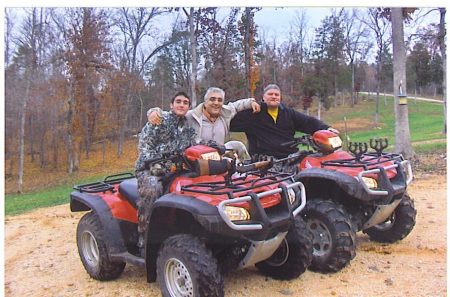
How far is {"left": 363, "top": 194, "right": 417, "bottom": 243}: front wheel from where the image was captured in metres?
4.32

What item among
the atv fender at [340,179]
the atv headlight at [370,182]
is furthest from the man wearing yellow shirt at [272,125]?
the atv headlight at [370,182]

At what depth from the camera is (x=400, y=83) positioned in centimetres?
582

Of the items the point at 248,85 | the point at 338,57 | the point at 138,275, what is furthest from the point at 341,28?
the point at 138,275

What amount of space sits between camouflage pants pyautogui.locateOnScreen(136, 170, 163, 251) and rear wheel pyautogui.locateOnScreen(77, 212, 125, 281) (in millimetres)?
417

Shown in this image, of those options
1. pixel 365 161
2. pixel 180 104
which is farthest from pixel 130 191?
pixel 365 161

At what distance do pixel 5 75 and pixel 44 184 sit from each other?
3.30m

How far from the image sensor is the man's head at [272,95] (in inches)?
165

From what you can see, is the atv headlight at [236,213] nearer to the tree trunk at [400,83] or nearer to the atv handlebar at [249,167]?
the atv handlebar at [249,167]

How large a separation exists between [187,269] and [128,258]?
75cm

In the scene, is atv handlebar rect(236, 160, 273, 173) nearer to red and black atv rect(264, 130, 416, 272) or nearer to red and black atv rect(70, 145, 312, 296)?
red and black atv rect(70, 145, 312, 296)

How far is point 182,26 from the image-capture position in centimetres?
423

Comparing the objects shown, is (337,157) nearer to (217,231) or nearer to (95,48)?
(217,231)

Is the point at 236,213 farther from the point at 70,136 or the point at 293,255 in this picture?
the point at 70,136

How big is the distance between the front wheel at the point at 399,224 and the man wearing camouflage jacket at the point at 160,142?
84.9 inches
